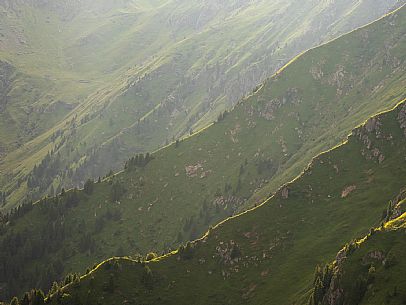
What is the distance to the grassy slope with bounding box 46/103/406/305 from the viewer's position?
10181cm

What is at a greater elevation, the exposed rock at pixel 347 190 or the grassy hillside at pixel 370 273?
the grassy hillside at pixel 370 273

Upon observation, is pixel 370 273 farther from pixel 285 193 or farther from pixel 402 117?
pixel 402 117

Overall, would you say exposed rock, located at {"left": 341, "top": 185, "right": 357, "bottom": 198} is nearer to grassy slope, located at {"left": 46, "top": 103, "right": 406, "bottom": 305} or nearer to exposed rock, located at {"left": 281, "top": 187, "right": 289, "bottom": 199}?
grassy slope, located at {"left": 46, "top": 103, "right": 406, "bottom": 305}

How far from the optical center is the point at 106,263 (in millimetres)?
111250

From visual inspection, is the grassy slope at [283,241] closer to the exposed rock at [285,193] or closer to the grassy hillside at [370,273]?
the exposed rock at [285,193]

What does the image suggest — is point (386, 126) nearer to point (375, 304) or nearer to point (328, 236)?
point (328, 236)

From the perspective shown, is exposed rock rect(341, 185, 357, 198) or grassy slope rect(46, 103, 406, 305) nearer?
grassy slope rect(46, 103, 406, 305)

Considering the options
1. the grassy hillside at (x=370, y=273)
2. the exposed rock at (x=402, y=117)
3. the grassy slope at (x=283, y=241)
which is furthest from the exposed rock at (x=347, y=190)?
the grassy hillside at (x=370, y=273)

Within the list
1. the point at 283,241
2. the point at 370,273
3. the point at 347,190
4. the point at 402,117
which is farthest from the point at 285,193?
the point at 370,273

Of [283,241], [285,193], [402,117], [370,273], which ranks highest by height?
[370,273]

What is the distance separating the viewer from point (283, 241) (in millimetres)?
113250


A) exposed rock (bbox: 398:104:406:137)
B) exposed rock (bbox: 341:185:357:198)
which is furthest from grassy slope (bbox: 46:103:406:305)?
exposed rock (bbox: 341:185:357:198)

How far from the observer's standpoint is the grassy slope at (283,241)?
102 m

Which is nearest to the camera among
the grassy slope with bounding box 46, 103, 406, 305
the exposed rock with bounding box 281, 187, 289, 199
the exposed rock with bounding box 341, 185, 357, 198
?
the grassy slope with bounding box 46, 103, 406, 305
